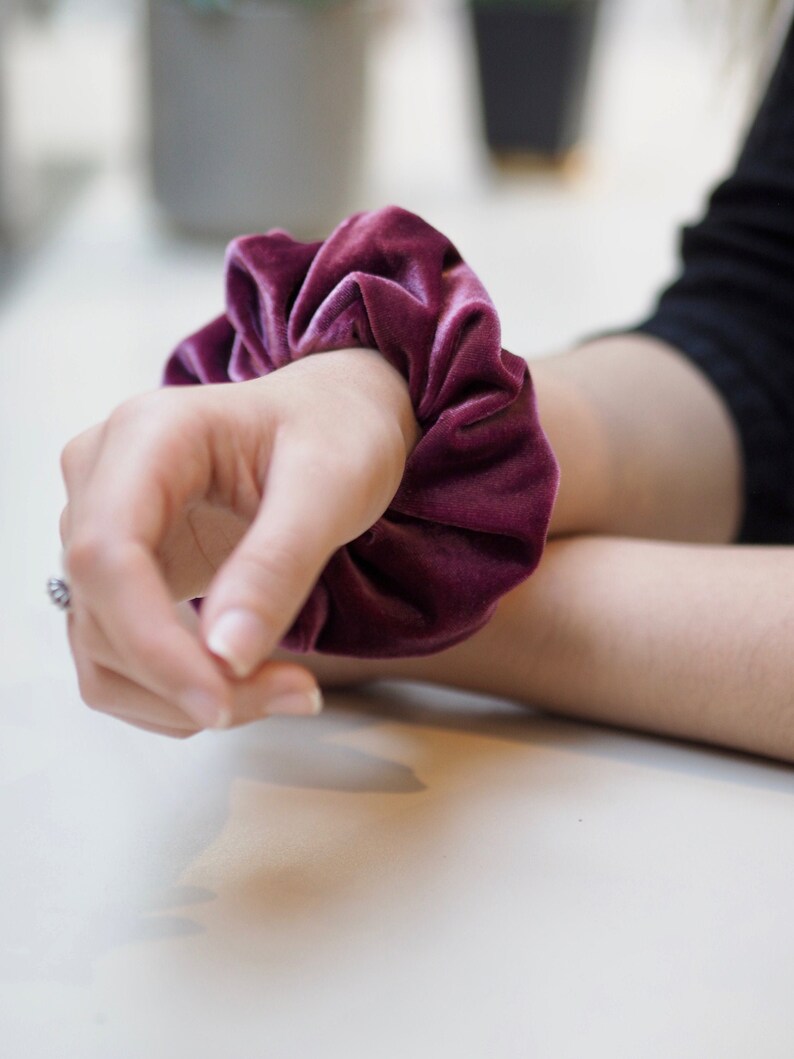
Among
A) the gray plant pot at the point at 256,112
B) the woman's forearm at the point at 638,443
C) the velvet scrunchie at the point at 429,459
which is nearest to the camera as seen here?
the velvet scrunchie at the point at 429,459

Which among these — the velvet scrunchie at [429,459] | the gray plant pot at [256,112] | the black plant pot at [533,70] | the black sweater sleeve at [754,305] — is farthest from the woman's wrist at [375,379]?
the black plant pot at [533,70]

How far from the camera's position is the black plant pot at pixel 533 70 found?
73.2 inches

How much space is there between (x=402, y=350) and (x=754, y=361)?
28 centimetres

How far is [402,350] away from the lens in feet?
1.42

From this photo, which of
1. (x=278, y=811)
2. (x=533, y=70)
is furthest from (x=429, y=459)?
(x=533, y=70)

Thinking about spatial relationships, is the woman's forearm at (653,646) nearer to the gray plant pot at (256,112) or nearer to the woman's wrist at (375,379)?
the woman's wrist at (375,379)

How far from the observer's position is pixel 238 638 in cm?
30

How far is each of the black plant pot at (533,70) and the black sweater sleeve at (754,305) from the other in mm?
1262

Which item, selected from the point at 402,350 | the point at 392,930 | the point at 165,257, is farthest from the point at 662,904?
the point at 165,257

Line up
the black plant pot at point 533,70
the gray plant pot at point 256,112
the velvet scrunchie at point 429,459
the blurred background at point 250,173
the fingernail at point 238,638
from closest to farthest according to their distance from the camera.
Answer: the fingernail at point 238,638, the velvet scrunchie at point 429,459, the blurred background at point 250,173, the gray plant pot at point 256,112, the black plant pot at point 533,70

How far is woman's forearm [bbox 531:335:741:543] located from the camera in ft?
1.82

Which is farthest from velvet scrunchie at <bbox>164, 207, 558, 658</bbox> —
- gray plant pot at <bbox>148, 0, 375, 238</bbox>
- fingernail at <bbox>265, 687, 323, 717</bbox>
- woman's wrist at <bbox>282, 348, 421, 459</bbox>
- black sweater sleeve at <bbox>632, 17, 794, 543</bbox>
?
gray plant pot at <bbox>148, 0, 375, 238</bbox>

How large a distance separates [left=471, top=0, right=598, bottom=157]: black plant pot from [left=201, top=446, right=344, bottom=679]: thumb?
67.2 inches

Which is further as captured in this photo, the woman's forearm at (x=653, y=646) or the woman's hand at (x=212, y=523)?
the woman's forearm at (x=653, y=646)
